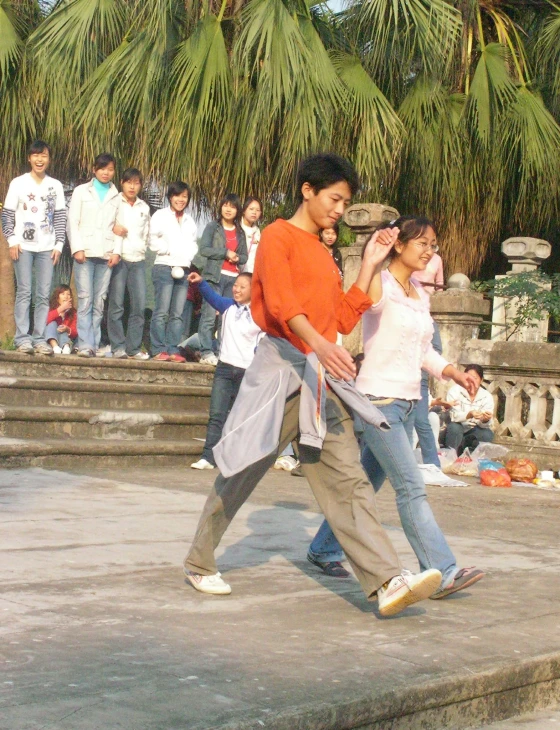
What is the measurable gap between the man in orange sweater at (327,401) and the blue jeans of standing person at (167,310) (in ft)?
21.8

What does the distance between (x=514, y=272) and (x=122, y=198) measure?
4.82 meters

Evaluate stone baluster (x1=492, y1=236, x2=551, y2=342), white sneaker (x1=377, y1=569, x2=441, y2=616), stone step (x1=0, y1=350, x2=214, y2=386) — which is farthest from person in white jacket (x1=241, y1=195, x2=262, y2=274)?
white sneaker (x1=377, y1=569, x2=441, y2=616)

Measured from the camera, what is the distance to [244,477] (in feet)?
15.0

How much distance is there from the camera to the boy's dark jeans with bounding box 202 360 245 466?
9297mm

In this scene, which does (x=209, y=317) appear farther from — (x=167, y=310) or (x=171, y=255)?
(x=171, y=255)

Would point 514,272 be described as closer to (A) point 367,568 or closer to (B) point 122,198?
(B) point 122,198

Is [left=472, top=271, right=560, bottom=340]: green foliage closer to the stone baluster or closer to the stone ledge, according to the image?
the stone baluster

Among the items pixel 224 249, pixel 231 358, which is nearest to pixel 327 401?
pixel 231 358

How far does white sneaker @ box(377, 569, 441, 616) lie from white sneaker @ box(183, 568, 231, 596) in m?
0.71

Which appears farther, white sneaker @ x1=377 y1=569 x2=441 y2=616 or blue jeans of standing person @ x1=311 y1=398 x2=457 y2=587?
blue jeans of standing person @ x1=311 y1=398 x2=457 y2=587

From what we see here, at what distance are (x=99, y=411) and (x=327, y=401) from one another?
5.34 m

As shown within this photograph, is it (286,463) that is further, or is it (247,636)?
(286,463)

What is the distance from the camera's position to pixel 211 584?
185 inches

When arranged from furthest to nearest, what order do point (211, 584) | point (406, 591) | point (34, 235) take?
point (34, 235) → point (211, 584) → point (406, 591)
